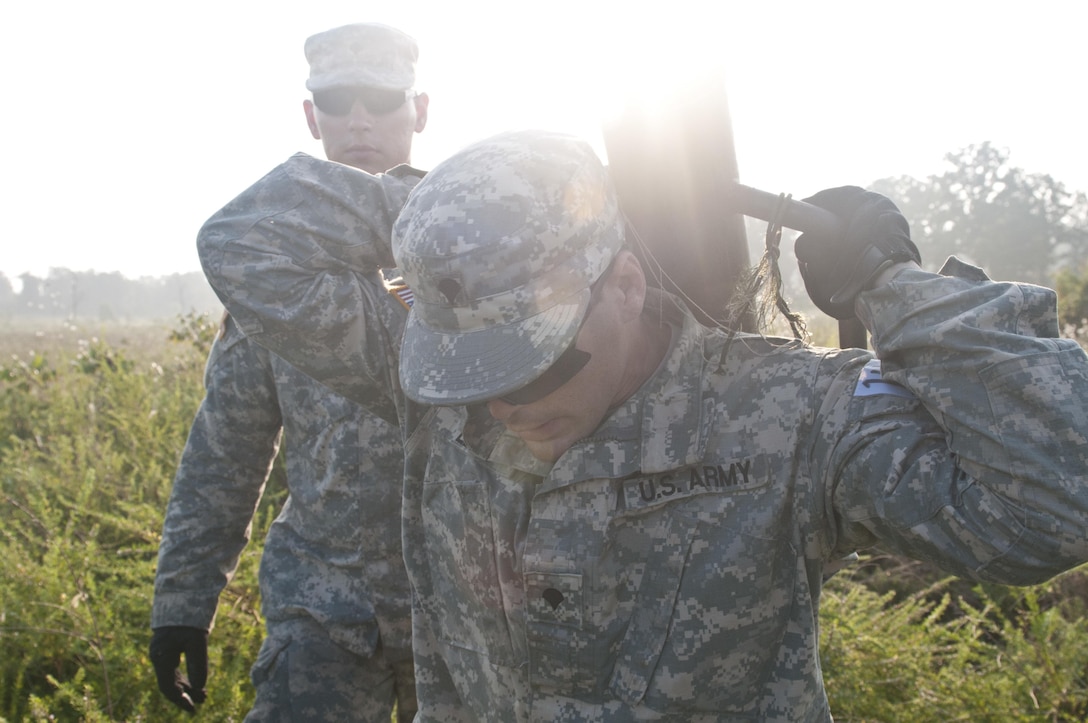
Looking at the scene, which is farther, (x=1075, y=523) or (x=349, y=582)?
(x=349, y=582)

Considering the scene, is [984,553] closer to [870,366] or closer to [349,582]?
[870,366]

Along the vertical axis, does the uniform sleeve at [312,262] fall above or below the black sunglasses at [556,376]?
above

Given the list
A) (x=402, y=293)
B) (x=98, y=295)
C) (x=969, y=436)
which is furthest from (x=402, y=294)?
(x=98, y=295)

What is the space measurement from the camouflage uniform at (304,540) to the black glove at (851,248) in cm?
144

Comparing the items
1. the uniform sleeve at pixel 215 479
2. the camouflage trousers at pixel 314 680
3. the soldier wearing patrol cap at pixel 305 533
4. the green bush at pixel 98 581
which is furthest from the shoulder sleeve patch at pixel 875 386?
the green bush at pixel 98 581

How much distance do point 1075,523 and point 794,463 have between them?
1.37 feet

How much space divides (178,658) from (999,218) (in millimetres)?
59138

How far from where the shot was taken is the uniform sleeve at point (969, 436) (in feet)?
3.67

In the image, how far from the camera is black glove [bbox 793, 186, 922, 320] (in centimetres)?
132

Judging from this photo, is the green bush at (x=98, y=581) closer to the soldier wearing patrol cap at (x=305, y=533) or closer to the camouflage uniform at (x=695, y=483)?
the soldier wearing patrol cap at (x=305, y=533)

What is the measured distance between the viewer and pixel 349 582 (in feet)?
8.01

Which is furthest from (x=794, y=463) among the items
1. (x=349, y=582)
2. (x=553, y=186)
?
(x=349, y=582)

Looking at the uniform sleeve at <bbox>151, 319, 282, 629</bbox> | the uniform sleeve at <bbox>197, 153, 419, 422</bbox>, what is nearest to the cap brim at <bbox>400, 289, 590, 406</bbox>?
the uniform sleeve at <bbox>197, 153, 419, 422</bbox>

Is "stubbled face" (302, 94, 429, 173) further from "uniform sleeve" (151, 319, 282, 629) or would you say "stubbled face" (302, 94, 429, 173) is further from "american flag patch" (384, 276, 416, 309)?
"american flag patch" (384, 276, 416, 309)
